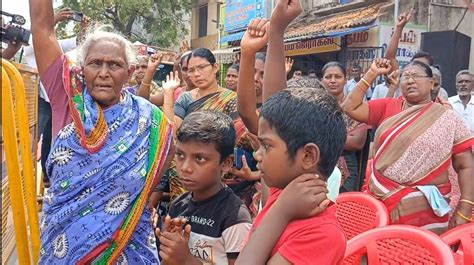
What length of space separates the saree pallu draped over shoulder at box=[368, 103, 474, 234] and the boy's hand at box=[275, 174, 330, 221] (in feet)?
5.66

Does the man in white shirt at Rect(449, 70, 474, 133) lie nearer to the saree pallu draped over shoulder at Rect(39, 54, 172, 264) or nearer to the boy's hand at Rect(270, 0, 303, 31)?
the boy's hand at Rect(270, 0, 303, 31)

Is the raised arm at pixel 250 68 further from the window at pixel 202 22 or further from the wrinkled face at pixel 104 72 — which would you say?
the window at pixel 202 22

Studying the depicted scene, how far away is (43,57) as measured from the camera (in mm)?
2125

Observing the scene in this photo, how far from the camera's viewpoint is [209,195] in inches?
83.7

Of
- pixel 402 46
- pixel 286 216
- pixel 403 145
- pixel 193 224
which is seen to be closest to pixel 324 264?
pixel 286 216

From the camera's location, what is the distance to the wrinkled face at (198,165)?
2.09m

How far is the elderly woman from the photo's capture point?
2.03 meters

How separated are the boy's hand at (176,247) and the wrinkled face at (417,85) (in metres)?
2.12

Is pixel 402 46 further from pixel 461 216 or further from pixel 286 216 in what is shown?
pixel 286 216

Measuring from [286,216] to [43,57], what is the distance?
4.10ft

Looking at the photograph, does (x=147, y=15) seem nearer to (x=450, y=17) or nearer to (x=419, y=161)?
(x=450, y=17)

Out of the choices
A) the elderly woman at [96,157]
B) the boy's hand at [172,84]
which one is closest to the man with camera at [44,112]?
the boy's hand at [172,84]

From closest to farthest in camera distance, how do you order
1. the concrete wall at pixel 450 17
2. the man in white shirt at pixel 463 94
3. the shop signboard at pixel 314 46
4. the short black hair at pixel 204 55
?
the short black hair at pixel 204 55, the man in white shirt at pixel 463 94, the concrete wall at pixel 450 17, the shop signboard at pixel 314 46

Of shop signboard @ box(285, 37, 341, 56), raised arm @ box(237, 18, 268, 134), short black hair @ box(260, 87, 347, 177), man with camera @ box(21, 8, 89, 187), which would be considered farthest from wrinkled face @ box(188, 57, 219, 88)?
shop signboard @ box(285, 37, 341, 56)
